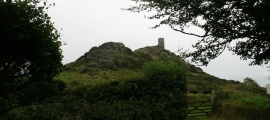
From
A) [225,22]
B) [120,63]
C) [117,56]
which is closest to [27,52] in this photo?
[225,22]

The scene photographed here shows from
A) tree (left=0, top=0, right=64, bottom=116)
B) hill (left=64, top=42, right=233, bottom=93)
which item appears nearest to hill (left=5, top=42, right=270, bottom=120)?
tree (left=0, top=0, right=64, bottom=116)

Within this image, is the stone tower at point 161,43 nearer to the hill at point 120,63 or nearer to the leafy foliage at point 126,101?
the hill at point 120,63

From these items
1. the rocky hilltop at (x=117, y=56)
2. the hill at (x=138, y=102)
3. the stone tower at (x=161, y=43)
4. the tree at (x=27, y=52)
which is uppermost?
the stone tower at (x=161, y=43)

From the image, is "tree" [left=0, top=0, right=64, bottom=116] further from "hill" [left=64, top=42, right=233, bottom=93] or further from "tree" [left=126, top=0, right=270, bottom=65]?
"hill" [left=64, top=42, right=233, bottom=93]

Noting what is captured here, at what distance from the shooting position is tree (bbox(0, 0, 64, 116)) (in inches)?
483

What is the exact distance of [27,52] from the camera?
1306cm

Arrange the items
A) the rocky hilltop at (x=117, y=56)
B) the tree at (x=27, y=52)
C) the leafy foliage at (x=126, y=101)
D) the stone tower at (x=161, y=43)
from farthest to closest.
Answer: the stone tower at (x=161, y=43) → the rocky hilltop at (x=117, y=56) → the leafy foliage at (x=126, y=101) → the tree at (x=27, y=52)

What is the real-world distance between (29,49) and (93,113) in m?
11.3

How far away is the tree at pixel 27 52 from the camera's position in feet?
40.2

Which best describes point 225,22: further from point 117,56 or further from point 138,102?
point 117,56

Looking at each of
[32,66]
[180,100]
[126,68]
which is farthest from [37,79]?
[126,68]

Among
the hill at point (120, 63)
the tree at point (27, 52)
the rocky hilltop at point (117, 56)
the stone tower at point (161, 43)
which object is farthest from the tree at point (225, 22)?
the stone tower at point (161, 43)

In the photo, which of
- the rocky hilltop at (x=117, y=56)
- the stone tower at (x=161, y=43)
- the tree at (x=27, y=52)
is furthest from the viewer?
the stone tower at (x=161, y=43)

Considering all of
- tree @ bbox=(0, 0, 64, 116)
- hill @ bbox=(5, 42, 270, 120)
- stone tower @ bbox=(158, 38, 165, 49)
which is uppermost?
stone tower @ bbox=(158, 38, 165, 49)
